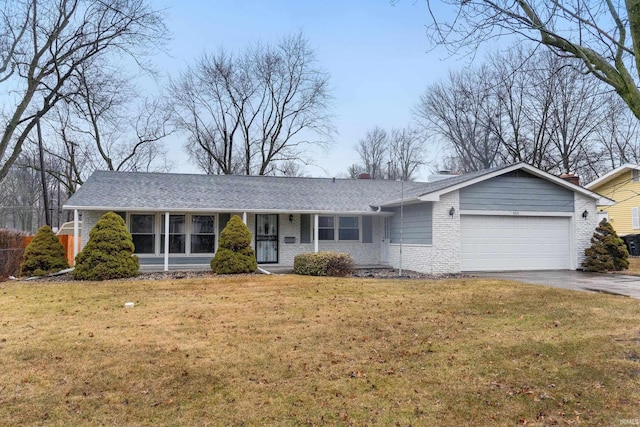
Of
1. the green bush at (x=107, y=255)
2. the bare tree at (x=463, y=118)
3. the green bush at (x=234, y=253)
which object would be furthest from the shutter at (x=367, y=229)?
the bare tree at (x=463, y=118)

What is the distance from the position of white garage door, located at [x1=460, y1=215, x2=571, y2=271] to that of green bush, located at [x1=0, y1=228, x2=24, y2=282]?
48.2 ft

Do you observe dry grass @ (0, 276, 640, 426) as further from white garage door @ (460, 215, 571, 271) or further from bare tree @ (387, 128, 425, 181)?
bare tree @ (387, 128, 425, 181)

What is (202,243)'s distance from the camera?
16125 mm

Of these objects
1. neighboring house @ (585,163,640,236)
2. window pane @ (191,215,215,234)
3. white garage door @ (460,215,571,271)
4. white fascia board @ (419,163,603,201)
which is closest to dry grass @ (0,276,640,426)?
white fascia board @ (419,163,603,201)

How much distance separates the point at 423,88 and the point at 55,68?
24286 mm

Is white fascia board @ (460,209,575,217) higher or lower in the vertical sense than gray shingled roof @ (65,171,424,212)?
lower

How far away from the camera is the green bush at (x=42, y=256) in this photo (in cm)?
1338

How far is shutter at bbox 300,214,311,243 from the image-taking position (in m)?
17.0

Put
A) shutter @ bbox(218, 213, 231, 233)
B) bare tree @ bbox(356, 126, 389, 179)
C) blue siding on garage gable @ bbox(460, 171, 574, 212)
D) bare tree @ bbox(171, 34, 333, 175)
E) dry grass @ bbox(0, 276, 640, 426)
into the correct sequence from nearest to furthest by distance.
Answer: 1. dry grass @ bbox(0, 276, 640, 426)
2. blue siding on garage gable @ bbox(460, 171, 574, 212)
3. shutter @ bbox(218, 213, 231, 233)
4. bare tree @ bbox(171, 34, 333, 175)
5. bare tree @ bbox(356, 126, 389, 179)

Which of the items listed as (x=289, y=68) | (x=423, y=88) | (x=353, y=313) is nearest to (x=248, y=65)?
(x=289, y=68)

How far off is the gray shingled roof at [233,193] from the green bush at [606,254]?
455cm

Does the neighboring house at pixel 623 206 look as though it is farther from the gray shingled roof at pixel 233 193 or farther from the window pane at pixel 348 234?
the window pane at pixel 348 234

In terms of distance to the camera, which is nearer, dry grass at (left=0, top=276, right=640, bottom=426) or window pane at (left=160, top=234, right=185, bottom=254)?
dry grass at (left=0, top=276, right=640, bottom=426)

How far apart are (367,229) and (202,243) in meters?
6.67
